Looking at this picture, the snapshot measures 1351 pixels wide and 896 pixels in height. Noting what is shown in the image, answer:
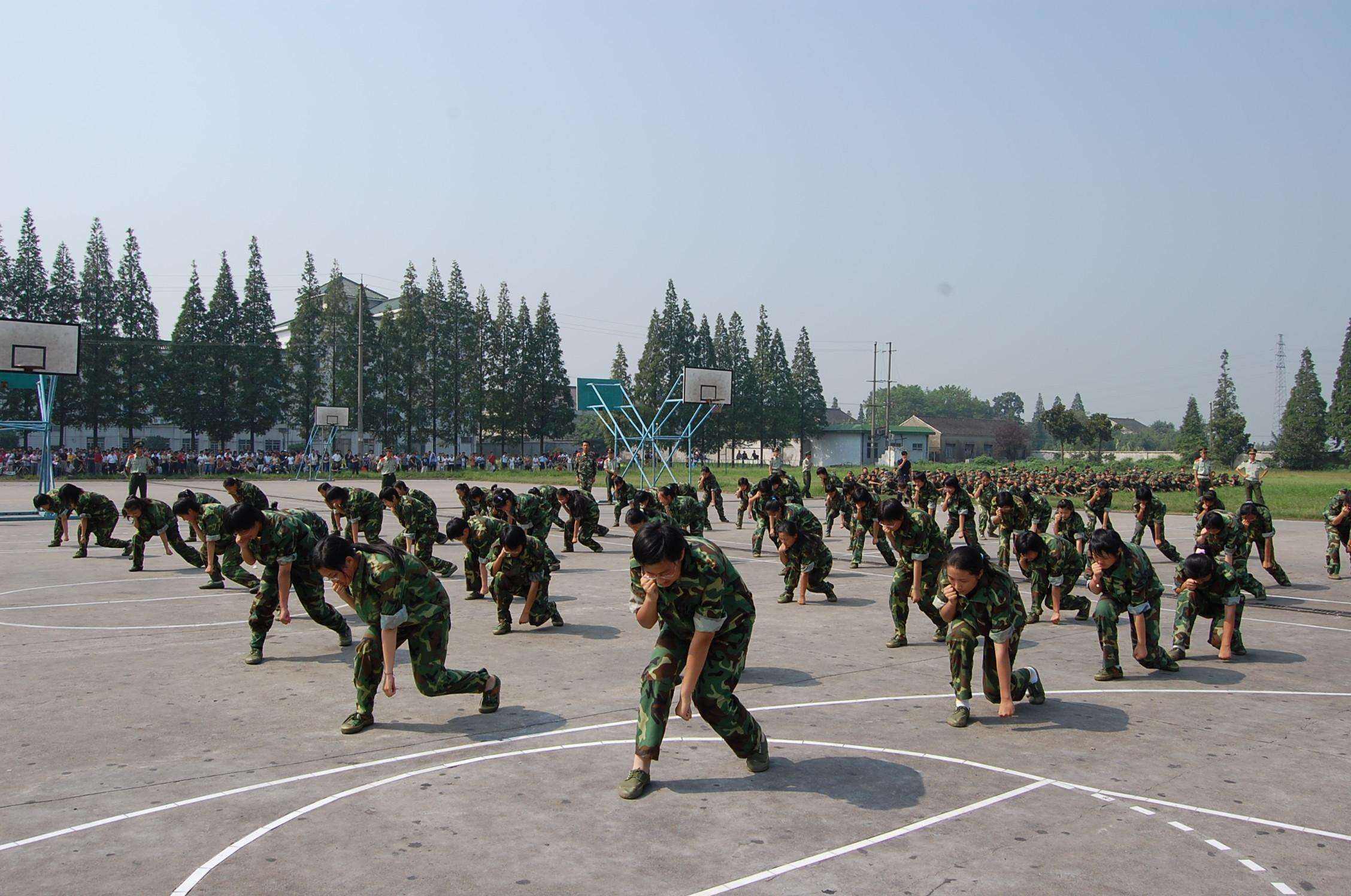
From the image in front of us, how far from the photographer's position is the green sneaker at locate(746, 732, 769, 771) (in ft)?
21.1

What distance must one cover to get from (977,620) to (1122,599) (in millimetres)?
2393

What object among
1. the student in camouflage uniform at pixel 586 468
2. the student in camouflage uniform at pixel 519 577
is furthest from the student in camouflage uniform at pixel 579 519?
the student in camouflage uniform at pixel 586 468

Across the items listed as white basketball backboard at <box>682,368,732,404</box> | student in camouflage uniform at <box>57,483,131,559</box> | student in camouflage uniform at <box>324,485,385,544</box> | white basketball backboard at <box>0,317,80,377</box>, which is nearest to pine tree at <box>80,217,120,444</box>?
white basketball backboard at <box>0,317,80,377</box>

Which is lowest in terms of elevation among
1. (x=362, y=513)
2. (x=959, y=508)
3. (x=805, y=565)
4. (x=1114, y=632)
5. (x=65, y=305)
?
(x=1114, y=632)

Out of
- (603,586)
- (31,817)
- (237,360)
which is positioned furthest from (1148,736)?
(237,360)

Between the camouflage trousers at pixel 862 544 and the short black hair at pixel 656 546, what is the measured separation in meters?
10.1

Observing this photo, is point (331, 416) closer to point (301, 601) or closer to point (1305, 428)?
point (301, 601)

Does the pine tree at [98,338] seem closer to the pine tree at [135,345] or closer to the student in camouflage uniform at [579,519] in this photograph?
the pine tree at [135,345]

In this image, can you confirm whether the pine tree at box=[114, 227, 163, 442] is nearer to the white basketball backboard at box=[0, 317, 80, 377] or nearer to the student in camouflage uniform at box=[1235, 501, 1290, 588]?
the white basketball backboard at box=[0, 317, 80, 377]

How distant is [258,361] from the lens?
226 feet

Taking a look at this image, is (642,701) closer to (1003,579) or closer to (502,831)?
(502,831)

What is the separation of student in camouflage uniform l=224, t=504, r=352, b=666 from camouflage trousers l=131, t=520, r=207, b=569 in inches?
299

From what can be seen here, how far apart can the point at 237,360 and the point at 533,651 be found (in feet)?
213

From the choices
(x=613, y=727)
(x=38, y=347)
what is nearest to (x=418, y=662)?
(x=613, y=727)
